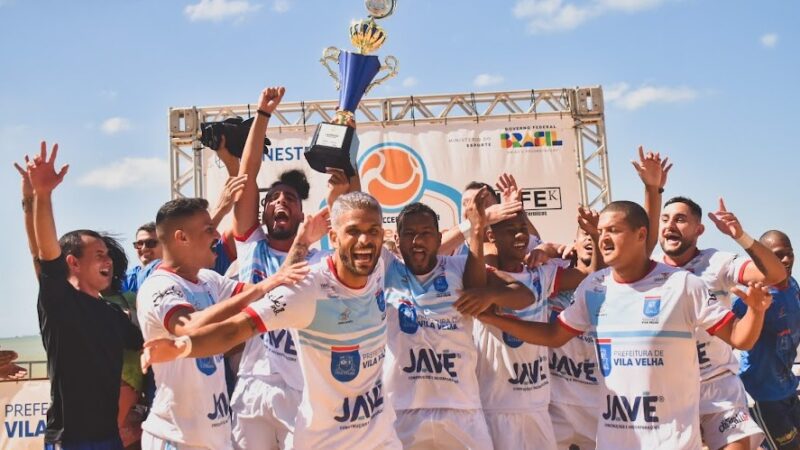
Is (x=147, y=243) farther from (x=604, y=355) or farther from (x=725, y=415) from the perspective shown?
(x=725, y=415)

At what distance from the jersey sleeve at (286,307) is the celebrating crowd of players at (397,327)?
10 millimetres

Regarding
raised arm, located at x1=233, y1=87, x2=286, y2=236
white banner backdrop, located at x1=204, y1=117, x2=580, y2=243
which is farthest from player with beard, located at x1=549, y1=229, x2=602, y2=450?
white banner backdrop, located at x1=204, y1=117, x2=580, y2=243

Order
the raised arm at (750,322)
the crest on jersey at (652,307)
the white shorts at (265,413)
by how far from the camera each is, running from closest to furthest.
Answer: the raised arm at (750,322) < the crest on jersey at (652,307) < the white shorts at (265,413)

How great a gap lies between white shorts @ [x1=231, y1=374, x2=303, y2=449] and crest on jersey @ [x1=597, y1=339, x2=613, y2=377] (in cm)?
199

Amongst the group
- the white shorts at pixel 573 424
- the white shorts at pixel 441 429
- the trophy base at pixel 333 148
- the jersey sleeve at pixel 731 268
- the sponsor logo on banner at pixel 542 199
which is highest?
the trophy base at pixel 333 148

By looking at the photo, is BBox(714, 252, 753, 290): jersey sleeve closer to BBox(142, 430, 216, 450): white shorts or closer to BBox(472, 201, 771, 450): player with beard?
BBox(472, 201, 771, 450): player with beard

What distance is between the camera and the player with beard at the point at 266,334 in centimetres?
519

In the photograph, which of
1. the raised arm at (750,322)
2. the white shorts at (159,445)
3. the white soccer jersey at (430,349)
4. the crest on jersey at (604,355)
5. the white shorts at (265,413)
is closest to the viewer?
the raised arm at (750,322)

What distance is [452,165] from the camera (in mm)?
12602

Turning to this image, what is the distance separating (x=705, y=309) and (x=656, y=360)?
1.34 feet

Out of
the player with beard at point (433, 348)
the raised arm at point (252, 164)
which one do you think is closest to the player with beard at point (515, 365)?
the player with beard at point (433, 348)

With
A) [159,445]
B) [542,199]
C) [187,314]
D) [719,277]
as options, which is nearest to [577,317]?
[719,277]

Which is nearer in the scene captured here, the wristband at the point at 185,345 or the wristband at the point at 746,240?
the wristband at the point at 185,345

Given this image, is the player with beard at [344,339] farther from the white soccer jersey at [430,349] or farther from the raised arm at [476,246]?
the raised arm at [476,246]
